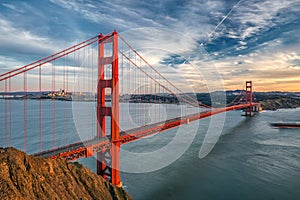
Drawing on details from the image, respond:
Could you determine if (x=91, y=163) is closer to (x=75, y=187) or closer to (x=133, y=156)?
(x=133, y=156)

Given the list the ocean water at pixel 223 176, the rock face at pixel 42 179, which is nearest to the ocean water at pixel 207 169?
the ocean water at pixel 223 176

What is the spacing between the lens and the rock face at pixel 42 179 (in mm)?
5051

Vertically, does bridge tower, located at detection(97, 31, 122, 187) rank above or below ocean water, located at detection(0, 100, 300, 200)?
above

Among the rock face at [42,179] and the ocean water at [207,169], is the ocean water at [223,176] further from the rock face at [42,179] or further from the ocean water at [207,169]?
the rock face at [42,179]

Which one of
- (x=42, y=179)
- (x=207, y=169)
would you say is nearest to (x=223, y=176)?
(x=207, y=169)

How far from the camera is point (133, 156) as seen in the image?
50.4 feet

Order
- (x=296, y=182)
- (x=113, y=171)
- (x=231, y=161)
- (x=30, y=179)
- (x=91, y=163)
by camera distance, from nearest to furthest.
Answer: (x=30, y=179) → (x=113, y=171) → (x=296, y=182) → (x=91, y=163) → (x=231, y=161)

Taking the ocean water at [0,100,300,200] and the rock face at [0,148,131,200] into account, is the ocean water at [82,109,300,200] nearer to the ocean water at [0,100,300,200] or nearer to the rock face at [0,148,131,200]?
the ocean water at [0,100,300,200]

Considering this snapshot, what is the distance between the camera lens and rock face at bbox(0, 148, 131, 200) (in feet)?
16.6

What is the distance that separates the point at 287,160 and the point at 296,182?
4.13 metres

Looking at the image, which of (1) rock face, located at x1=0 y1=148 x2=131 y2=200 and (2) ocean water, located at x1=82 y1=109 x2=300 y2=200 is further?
(2) ocean water, located at x1=82 y1=109 x2=300 y2=200

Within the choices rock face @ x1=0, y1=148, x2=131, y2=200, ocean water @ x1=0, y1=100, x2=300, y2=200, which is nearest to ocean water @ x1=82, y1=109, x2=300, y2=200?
ocean water @ x1=0, y1=100, x2=300, y2=200

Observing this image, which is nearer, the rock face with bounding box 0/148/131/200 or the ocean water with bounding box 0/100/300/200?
the rock face with bounding box 0/148/131/200

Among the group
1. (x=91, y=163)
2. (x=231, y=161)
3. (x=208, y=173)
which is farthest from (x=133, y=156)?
(x=231, y=161)
